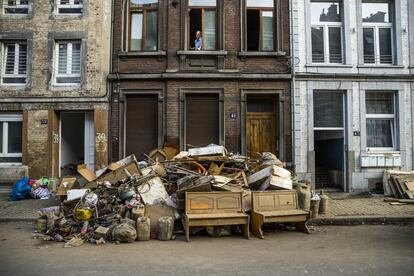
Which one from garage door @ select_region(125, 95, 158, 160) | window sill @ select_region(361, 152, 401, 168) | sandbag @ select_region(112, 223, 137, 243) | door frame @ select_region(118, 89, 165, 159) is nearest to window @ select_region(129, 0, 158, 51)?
door frame @ select_region(118, 89, 165, 159)

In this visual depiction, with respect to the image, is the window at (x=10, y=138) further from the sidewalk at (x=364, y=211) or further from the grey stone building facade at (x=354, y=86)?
the sidewalk at (x=364, y=211)

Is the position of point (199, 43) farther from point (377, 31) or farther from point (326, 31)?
point (377, 31)

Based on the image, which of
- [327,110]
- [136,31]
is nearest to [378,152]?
[327,110]

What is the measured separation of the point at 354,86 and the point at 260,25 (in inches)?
161

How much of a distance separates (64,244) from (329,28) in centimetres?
1122

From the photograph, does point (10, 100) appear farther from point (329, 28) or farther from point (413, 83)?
point (413, 83)

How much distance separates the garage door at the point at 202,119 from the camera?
11.9 m

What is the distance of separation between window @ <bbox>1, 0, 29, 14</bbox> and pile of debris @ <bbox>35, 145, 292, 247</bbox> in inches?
280

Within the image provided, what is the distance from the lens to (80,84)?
11.8m

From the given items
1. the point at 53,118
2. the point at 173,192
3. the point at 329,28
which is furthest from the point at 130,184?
the point at 329,28

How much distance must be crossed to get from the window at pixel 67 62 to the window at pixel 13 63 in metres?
1.23

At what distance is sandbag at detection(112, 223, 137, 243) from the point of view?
648cm

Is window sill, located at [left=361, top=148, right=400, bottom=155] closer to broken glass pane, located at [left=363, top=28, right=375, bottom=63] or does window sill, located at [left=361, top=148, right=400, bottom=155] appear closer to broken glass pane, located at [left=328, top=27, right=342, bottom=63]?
broken glass pane, located at [left=363, top=28, right=375, bottom=63]

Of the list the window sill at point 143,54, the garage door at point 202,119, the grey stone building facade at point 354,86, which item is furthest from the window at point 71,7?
the grey stone building facade at point 354,86
